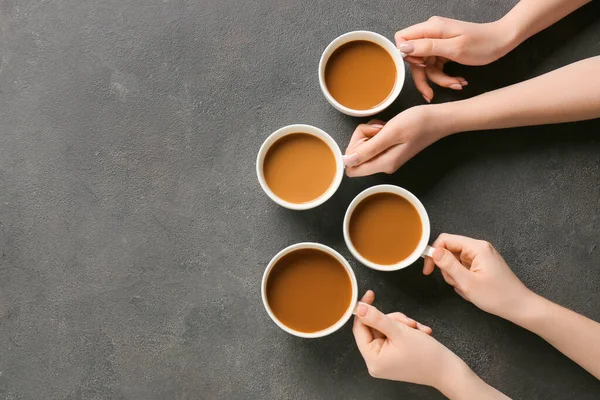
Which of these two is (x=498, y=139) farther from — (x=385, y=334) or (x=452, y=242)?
(x=385, y=334)

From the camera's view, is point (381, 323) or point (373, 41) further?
point (373, 41)

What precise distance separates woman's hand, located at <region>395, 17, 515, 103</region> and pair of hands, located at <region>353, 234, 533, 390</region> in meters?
0.39

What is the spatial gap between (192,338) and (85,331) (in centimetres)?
27

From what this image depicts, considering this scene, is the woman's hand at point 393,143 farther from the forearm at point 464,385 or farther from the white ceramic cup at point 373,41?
the forearm at point 464,385

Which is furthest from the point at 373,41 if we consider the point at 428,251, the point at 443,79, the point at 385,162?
the point at 428,251

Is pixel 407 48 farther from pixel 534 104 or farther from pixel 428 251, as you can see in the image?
pixel 428 251

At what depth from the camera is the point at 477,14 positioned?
52.6 inches

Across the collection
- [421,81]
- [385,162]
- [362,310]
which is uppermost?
[421,81]

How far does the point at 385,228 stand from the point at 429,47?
428mm

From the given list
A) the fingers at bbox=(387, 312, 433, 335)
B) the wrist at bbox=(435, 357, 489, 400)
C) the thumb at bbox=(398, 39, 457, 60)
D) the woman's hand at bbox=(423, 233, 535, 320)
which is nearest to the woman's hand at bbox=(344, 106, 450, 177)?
the thumb at bbox=(398, 39, 457, 60)

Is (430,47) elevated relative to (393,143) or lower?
elevated

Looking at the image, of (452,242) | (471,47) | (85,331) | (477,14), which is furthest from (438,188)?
(85,331)

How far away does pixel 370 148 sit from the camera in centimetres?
119

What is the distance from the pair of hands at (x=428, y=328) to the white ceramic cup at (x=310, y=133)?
9.7 inches
